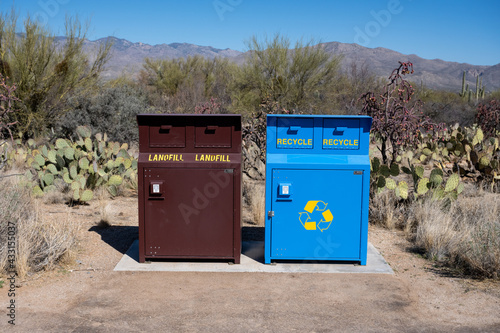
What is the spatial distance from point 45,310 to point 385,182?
18.6ft

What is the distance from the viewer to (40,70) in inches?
658

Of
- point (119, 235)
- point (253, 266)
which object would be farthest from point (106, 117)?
point (253, 266)

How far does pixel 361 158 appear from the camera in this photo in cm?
596

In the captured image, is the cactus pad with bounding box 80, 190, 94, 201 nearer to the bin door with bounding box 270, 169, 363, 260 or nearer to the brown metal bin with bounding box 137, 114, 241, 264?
the brown metal bin with bounding box 137, 114, 241, 264

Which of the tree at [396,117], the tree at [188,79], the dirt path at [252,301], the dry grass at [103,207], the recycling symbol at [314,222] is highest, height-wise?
the tree at [188,79]

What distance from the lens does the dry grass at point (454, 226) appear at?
5742 millimetres

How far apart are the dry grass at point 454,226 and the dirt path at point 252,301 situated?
0.95 feet

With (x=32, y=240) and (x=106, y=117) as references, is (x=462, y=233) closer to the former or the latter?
(x=32, y=240)

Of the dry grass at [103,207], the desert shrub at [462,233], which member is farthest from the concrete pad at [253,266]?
the dry grass at [103,207]

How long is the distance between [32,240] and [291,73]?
19.9m

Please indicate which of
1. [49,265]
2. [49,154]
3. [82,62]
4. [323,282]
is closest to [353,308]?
[323,282]

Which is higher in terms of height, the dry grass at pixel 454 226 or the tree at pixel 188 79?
the tree at pixel 188 79

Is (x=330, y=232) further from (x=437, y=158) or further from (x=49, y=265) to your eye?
(x=437, y=158)

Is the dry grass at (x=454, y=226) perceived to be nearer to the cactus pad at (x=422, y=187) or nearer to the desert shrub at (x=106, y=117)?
the cactus pad at (x=422, y=187)
